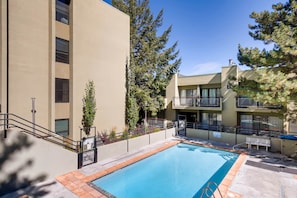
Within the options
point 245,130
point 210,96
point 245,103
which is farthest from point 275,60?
point 210,96

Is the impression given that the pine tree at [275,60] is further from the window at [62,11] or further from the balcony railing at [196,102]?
the window at [62,11]

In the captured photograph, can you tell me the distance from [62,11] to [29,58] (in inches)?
155

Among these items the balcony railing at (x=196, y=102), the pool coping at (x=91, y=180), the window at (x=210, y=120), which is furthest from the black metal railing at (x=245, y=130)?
the pool coping at (x=91, y=180)

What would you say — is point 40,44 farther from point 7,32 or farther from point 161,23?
point 161,23

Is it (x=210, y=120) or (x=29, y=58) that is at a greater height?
(x=29, y=58)

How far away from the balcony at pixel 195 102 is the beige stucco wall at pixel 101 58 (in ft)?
25.3

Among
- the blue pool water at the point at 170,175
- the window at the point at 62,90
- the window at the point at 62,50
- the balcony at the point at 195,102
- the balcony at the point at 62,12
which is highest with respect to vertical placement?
the balcony at the point at 62,12

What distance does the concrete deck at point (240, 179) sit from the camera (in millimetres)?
6590

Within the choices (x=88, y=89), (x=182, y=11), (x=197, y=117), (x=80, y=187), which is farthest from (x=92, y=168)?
(x=182, y=11)

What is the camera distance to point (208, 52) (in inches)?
832

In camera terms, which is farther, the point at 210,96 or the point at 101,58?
the point at 210,96

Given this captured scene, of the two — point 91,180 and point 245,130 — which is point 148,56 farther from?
point 91,180

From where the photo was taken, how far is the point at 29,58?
920 centimetres

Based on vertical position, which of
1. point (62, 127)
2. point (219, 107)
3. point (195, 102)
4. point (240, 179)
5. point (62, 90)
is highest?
point (62, 90)
